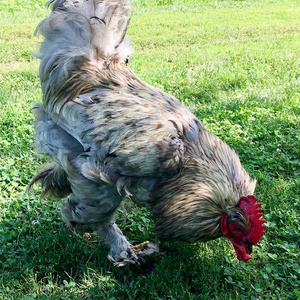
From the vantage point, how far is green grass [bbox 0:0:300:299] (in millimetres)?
3344

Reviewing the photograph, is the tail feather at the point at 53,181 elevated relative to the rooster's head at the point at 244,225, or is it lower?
lower

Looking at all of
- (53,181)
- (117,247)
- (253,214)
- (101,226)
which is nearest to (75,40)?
(53,181)

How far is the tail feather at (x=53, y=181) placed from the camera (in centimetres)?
382

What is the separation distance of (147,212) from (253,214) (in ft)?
5.55

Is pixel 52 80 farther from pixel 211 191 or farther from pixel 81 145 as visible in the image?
Answer: pixel 211 191

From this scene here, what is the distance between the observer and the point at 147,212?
441 cm

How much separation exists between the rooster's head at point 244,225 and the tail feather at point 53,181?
1.66m

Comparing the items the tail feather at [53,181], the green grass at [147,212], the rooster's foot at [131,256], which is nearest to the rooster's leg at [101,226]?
the rooster's foot at [131,256]

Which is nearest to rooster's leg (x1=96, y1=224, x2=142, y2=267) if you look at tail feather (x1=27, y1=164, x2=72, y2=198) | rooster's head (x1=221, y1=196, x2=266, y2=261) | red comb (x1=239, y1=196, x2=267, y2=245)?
tail feather (x1=27, y1=164, x2=72, y2=198)

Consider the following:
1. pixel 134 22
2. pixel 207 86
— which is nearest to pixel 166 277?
pixel 207 86

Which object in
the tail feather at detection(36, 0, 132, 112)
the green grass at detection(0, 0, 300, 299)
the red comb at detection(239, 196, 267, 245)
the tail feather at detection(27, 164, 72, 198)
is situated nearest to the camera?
the red comb at detection(239, 196, 267, 245)

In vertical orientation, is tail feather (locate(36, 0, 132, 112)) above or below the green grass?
above

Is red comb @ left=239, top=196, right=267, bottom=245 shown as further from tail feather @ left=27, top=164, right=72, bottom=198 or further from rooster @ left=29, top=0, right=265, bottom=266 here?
tail feather @ left=27, top=164, right=72, bottom=198

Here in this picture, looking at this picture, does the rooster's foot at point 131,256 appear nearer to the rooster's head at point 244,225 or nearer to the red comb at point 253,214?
the rooster's head at point 244,225
